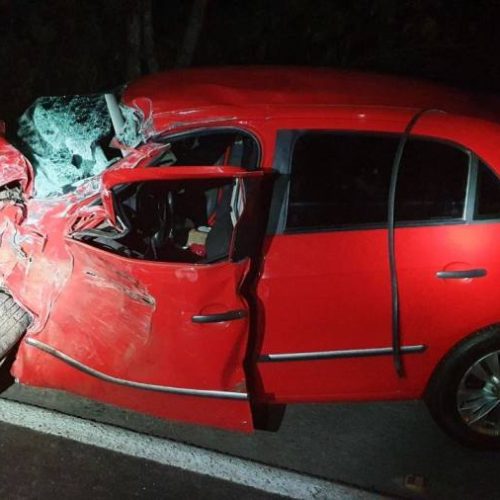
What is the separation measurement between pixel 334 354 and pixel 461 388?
2.13ft

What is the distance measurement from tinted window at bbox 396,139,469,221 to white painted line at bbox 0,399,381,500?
126cm

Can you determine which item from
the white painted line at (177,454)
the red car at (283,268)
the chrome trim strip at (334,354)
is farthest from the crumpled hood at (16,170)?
the chrome trim strip at (334,354)

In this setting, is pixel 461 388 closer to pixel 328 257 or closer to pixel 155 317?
pixel 328 257

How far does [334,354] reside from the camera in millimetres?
2900

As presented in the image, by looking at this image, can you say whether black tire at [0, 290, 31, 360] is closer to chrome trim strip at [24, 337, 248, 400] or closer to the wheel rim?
chrome trim strip at [24, 337, 248, 400]

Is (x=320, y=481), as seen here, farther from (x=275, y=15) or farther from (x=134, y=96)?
(x=275, y=15)

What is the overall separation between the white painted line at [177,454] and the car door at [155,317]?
0.77 ft

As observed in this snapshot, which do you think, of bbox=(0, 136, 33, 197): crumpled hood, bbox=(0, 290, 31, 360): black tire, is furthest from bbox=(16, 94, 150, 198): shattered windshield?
bbox=(0, 290, 31, 360): black tire

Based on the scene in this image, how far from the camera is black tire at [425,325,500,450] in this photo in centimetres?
293

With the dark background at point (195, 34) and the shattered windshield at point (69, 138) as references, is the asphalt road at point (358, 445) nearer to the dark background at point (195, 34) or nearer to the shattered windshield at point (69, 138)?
the shattered windshield at point (69, 138)

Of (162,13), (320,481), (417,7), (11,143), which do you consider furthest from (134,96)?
(162,13)

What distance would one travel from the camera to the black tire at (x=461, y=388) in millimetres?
2934

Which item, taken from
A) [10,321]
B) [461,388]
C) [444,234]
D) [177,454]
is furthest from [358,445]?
[10,321]

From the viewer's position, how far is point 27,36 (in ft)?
23.4
